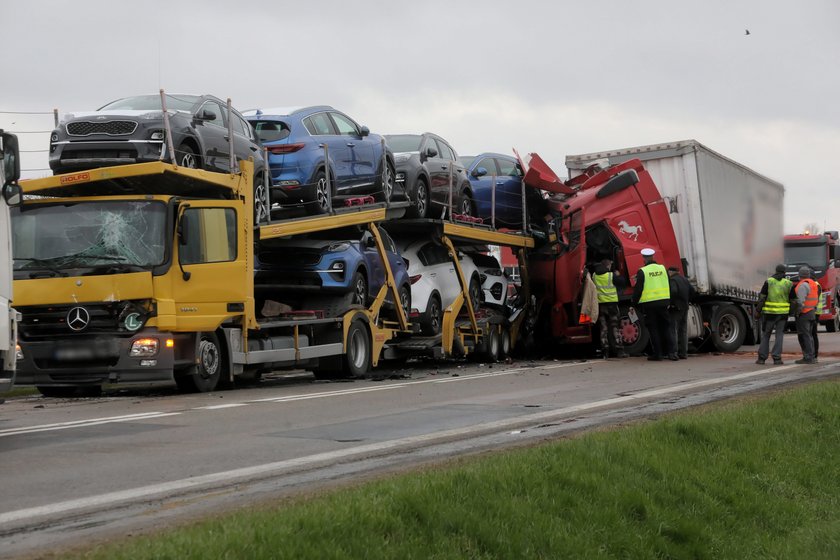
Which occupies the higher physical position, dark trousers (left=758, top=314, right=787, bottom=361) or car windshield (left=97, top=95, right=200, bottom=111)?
car windshield (left=97, top=95, right=200, bottom=111)

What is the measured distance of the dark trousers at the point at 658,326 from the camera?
2098 centimetres

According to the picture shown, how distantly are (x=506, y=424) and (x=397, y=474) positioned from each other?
329 centimetres

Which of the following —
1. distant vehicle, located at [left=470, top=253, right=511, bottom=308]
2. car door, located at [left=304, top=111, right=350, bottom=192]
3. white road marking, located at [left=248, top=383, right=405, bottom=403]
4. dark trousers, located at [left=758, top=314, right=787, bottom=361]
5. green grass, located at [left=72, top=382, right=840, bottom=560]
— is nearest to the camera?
green grass, located at [left=72, top=382, right=840, bottom=560]

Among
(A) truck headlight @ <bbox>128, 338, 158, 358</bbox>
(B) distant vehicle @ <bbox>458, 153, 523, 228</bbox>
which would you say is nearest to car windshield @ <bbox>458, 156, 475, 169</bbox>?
(B) distant vehicle @ <bbox>458, 153, 523, 228</bbox>

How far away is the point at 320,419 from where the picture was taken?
35.8 ft

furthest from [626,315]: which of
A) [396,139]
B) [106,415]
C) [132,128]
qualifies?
[106,415]

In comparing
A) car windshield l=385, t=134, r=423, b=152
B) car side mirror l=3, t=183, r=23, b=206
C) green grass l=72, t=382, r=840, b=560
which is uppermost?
car windshield l=385, t=134, r=423, b=152

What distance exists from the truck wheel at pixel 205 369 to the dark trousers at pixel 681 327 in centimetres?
986

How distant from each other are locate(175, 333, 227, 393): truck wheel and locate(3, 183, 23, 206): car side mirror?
5135 millimetres

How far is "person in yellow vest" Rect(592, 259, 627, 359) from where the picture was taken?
21797 millimetres

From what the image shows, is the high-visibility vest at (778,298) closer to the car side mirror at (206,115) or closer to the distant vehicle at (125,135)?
the car side mirror at (206,115)

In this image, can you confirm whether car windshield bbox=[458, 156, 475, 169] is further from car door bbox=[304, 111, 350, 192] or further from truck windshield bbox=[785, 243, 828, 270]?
truck windshield bbox=[785, 243, 828, 270]

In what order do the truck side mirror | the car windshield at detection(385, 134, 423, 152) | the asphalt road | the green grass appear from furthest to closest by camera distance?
the car windshield at detection(385, 134, 423, 152)
the truck side mirror
the asphalt road
the green grass

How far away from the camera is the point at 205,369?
14742 mm
